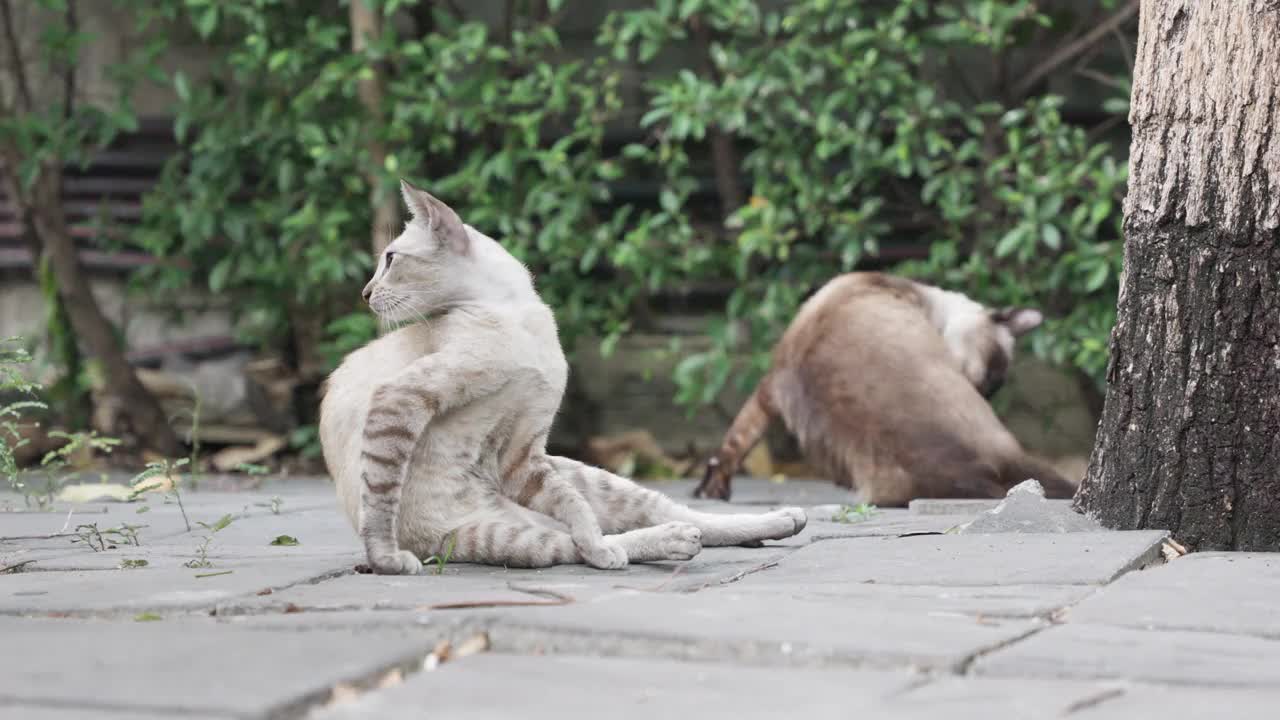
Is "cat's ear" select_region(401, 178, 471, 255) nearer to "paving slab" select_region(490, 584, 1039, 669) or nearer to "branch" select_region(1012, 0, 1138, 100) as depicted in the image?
"paving slab" select_region(490, 584, 1039, 669)

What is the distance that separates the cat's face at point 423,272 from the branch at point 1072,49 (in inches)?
158

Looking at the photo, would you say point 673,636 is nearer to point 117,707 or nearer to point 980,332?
point 117,707

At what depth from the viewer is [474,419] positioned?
129 inches

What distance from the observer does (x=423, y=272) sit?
340 centimetres

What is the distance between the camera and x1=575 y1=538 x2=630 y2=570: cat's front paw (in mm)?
3137

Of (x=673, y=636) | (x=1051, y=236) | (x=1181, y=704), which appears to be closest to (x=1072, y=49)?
(x=1051, y=236)

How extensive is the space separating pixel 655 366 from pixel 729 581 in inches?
169

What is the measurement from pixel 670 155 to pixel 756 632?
4630mm

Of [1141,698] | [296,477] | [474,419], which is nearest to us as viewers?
[1141,698]

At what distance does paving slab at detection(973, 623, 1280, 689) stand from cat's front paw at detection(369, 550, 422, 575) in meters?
1.32

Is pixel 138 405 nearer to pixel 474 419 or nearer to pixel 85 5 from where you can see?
pixel 85 5

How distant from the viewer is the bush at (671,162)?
20.5 feet

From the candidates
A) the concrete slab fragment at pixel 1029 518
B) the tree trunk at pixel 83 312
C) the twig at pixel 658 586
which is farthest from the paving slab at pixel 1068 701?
the tree trunk at pixel 83 312

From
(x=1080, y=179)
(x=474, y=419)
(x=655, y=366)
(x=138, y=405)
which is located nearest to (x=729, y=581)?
(x=474, y=419)
